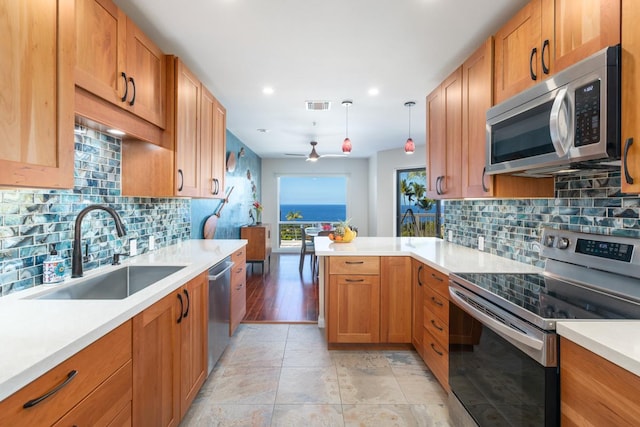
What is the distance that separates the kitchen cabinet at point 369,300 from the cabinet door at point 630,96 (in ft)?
5.47

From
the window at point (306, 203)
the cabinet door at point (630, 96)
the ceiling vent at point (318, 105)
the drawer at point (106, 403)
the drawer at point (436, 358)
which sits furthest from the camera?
the window at point (306, 203)

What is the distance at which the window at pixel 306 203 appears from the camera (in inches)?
324

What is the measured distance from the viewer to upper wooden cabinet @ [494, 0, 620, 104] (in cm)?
121

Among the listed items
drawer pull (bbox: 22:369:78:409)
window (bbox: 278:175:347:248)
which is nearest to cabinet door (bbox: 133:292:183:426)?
drawer pull (bbox: 22:369:78:409)

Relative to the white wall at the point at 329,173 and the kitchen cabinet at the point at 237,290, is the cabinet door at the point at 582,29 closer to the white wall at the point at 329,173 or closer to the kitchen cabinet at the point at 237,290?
the kitchen cabinet at the point at 237,290

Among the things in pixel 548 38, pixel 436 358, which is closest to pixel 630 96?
pixel 548 38

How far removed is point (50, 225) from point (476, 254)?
270 cm

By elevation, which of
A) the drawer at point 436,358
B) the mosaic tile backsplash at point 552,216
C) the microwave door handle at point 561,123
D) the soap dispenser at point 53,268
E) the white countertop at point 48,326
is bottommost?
the drawer at point 436,358

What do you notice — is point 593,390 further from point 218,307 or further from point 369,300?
point 218,307

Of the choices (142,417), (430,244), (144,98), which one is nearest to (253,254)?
(430,244)

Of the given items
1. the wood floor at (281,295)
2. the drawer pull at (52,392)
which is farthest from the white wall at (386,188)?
the drawer pull at (52,392)

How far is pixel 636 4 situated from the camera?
3.51ft

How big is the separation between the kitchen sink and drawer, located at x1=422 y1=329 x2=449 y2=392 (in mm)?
1742

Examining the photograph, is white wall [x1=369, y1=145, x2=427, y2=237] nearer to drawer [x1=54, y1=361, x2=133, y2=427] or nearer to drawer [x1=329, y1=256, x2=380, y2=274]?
drawer [x1=329, y1=256, x2=380, y2=274]
